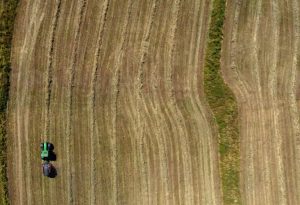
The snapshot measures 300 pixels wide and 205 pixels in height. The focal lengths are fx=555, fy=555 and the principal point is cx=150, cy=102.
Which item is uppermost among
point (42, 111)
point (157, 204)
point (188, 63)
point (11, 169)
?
point (188, 63)

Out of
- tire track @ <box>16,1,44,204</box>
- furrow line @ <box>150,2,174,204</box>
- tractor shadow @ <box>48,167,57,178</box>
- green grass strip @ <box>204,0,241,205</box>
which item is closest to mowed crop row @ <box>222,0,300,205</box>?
green grass strip @ <box>204,0,241,205</box>

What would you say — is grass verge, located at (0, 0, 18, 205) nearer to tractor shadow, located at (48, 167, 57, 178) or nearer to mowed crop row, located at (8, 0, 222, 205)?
mowed crop row, located at (8, 0, 222, 205)

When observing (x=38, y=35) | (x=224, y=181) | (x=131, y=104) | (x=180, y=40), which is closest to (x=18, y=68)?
(x=38, y=35)

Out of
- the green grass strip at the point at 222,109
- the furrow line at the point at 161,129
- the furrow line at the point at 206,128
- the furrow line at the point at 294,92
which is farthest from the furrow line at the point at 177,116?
the furrow line at the point at 294,92

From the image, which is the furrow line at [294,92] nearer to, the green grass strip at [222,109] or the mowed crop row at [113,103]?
the green grass strip at [222,109]

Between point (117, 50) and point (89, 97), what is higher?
point (117, 50)

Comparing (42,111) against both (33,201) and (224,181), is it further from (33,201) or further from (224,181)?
(224,181)
